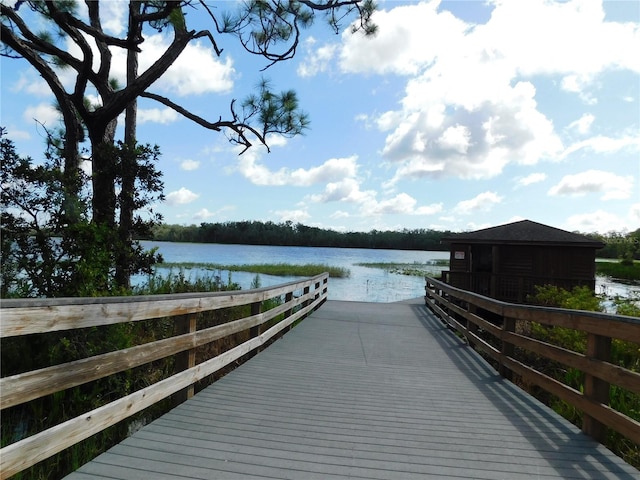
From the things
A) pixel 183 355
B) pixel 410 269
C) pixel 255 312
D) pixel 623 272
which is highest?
pixel 255 312

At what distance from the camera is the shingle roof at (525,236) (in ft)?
45.4

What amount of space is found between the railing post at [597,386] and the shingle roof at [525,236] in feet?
38.0

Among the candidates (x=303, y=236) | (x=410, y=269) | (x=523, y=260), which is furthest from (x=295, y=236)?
(x=523, y=260)

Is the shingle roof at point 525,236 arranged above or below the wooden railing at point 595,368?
above

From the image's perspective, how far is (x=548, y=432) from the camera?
11.2ft

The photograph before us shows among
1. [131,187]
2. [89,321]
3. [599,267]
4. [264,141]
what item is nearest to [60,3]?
[131,187]

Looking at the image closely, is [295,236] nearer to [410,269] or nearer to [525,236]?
[410,269]

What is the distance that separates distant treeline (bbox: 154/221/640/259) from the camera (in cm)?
8862

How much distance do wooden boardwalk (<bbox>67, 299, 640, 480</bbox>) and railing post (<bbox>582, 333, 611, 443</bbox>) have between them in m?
0.10

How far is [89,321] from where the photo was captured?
104 inches

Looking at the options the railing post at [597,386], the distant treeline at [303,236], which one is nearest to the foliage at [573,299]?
the railing post at [597,386]

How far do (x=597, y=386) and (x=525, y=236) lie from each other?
1212 centimetres

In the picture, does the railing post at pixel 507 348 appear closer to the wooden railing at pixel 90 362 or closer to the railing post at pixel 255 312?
the railing post at pixel 255 312

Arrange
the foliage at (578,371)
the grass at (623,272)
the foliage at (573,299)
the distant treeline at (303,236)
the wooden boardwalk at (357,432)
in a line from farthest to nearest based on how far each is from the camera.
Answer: the distant treeline at (303,236)
the grass at (623,272)
the foliage at (573,299)
the foliage at (578,371)
the wooden boardwalk at (357,432)
